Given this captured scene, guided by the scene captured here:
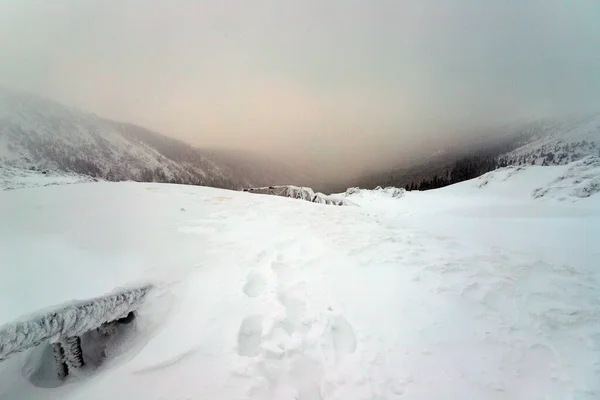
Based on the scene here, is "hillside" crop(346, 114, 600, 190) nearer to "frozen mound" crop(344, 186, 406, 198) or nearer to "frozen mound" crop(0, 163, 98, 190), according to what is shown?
"frozen mound" crop(344, 186, 406, 198)

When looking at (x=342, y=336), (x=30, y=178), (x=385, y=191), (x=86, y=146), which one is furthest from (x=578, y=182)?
(x=86, y=146)

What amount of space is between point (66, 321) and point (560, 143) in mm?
9900

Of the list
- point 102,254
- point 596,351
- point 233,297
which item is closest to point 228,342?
point 233,297

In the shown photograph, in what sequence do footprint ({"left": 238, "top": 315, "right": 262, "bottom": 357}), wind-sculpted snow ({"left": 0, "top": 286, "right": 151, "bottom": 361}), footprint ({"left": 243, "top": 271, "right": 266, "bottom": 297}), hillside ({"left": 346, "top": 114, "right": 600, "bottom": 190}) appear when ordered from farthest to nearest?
hillside ({"left": 346, "top": 114, "right": 600, "bottom": 190})
footprint ({"left": 243, "top": 271, "right": 266, "bottom": 297})
footprint ({"left": 238, "top": 315, "right": 262, "bottom": 357})
wind-sculpted snow ({"left": 0, "top": 286, "right": 151, "bottom": 361})

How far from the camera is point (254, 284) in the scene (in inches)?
116

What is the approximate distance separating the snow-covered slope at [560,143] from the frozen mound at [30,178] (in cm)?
917

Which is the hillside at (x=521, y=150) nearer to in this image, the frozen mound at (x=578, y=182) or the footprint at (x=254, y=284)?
the frozen mound at (x=578, y=182)

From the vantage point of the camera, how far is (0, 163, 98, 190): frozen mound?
11.8ft

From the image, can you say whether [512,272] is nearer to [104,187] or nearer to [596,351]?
[596,351]

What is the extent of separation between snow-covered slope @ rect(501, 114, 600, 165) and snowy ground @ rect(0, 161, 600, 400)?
1799mm

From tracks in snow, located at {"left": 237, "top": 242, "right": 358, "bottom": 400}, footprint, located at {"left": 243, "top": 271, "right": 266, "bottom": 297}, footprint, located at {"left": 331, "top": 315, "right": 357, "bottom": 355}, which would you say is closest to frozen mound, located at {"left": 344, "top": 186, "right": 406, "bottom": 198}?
footprint, located at {"left": 243, "top": 271, "right": 266, "bottom": 297}

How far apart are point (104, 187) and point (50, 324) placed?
4520 mm

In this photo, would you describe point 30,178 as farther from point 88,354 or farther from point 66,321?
point 66,321

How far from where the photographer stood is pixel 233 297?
8.63 feet
